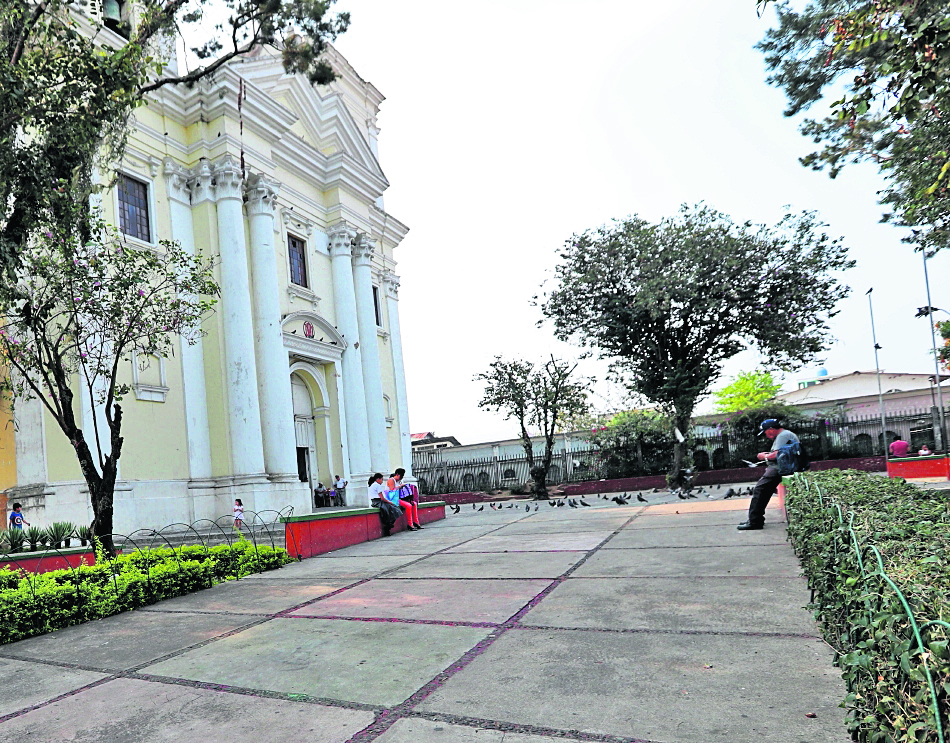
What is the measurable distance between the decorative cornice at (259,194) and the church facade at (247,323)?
5cm

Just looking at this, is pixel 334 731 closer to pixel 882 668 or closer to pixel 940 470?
pixel 882 668

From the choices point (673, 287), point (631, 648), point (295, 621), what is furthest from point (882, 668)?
point (673, 287)

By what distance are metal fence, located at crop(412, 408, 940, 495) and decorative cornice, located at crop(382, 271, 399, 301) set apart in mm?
8346

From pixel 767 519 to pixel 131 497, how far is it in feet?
44.3

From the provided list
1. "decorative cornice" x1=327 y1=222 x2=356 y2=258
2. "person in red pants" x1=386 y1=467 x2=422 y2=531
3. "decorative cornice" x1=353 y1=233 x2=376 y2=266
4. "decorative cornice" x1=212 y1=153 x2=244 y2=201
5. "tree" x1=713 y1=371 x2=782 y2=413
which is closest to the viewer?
"person in red pants" x1=386 y1=467 x2=422 y2=531

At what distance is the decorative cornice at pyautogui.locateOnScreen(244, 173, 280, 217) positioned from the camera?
1977cm

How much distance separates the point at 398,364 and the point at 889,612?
89.3ft

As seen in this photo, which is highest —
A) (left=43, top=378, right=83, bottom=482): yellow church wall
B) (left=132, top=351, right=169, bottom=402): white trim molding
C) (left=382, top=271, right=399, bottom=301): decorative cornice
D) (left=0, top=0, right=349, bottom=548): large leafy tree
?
(left=382, top=271, right=399, bottom=301): decorative cornice

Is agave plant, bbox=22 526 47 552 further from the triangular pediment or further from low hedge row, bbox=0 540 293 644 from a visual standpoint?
the triangular pediment

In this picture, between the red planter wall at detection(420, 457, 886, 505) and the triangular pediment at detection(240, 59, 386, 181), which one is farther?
the red planter wall at detection(420, 457, 886, 505)

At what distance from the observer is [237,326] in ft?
59.7

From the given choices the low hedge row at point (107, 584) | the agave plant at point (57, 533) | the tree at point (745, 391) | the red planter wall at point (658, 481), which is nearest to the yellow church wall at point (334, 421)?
the red planter wall at point (658, 481)

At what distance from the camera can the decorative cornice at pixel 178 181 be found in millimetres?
18281

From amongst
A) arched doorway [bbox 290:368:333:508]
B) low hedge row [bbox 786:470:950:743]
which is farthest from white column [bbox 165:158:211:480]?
low hedge row [bbox 786:470:950:743]
